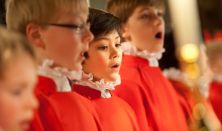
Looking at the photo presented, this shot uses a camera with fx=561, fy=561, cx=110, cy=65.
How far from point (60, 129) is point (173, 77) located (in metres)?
0.56

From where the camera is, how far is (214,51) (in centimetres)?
142

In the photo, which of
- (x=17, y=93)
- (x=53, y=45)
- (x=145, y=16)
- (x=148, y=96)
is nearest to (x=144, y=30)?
(x=145, y=16)

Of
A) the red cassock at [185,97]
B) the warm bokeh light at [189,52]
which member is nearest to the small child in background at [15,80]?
the red cassock at [185,97]

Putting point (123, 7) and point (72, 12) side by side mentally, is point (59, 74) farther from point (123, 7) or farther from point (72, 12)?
point (123, 7)

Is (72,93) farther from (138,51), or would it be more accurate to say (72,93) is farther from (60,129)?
(138,51)

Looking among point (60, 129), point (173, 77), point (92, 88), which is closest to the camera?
point (60, 129)

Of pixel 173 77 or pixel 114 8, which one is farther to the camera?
pixel 173 77

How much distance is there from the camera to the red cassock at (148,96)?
119cm

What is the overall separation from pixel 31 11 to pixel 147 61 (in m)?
0.40

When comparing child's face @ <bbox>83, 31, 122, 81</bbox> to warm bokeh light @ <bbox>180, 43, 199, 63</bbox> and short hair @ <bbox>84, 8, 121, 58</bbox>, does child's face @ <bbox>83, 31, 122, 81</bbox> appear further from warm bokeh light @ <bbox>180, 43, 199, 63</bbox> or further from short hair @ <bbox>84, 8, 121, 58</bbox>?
warm bokeh light @ <bbox>180, 43, 199, 63</bbox>

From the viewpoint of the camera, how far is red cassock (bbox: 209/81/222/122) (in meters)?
1.41

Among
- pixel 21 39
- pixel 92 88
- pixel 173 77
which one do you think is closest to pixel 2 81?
pixel 21 39

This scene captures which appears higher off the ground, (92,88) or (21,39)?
(21,39)

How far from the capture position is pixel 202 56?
4.75 ft
